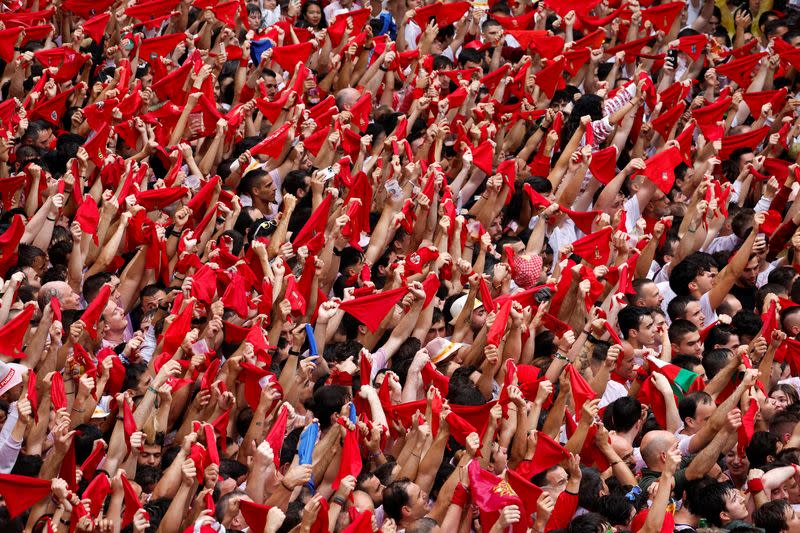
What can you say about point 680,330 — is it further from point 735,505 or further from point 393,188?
point 393,188

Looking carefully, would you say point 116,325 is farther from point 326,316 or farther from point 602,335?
point 602,335

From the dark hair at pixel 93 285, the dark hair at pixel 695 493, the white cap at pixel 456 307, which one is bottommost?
the white cap at pixel 456 307

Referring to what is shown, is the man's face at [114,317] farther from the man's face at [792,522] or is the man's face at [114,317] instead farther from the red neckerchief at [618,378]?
the man's face at [792,522]

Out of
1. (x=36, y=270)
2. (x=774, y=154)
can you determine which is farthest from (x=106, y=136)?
(x=774, y=154)

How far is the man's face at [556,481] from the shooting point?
713cm

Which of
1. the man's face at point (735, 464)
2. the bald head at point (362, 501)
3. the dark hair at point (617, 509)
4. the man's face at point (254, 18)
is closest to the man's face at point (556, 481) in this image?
the dark hair at point (617, 509)

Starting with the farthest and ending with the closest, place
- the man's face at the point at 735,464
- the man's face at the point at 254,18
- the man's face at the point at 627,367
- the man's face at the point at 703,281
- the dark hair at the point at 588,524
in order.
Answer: the man's face at the point at 254,18, the man's face at the point at 703,281, the man's face at the point at 627,367, the man's face at the point at 735,464, the dark hair at the point at 588,524

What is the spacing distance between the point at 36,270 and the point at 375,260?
1.99 metres

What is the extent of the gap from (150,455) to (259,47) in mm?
4602

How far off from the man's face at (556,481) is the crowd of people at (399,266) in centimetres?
3

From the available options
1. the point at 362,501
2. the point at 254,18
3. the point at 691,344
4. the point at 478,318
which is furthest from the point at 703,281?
the point at 254,18

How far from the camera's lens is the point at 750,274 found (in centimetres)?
913

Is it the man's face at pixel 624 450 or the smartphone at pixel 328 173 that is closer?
the man's face at pixel 624 450

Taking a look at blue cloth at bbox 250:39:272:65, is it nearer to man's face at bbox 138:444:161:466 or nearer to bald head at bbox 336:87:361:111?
bald head at bbox 336:87:361:111
